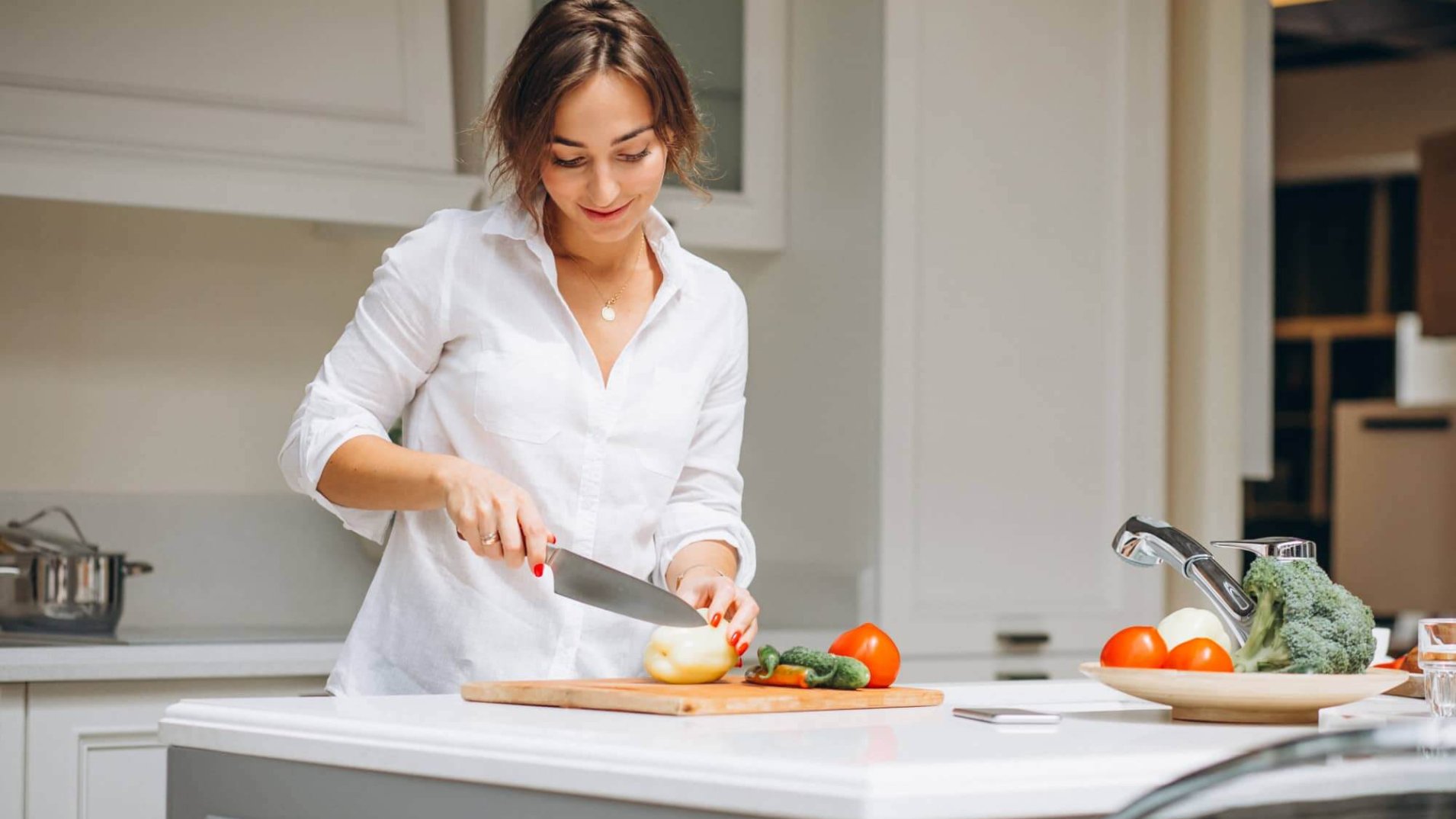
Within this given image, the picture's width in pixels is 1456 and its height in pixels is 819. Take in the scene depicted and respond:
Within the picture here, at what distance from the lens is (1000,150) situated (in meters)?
2.92

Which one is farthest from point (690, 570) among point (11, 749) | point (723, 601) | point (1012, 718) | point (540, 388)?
point (11, 749)

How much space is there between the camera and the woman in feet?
5.28

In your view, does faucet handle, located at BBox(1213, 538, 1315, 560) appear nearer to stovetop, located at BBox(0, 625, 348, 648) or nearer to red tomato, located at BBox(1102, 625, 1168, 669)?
red tomato, located at BBox(1102, 625, 1168, 669)

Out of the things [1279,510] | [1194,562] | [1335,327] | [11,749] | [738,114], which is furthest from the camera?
[1279,510]

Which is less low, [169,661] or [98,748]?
[169,661]

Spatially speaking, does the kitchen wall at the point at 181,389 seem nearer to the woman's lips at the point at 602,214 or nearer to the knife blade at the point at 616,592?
the woman's lips at the point at 602,214

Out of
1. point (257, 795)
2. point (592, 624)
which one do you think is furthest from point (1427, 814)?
point (592, 624)

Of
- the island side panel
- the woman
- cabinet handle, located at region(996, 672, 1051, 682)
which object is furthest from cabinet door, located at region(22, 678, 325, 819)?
cabinet handle, located at region(996, 672, 1051, 682)

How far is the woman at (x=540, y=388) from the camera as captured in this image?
63.4 inches

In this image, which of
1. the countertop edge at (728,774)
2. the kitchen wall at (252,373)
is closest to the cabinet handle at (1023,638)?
the kitchen wall at (252,373)

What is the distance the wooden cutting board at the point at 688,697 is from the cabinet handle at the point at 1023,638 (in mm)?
1512

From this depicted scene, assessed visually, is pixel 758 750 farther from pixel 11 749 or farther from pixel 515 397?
pixel 11 749

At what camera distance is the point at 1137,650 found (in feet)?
4.36

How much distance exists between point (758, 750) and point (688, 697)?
0.75 ft
